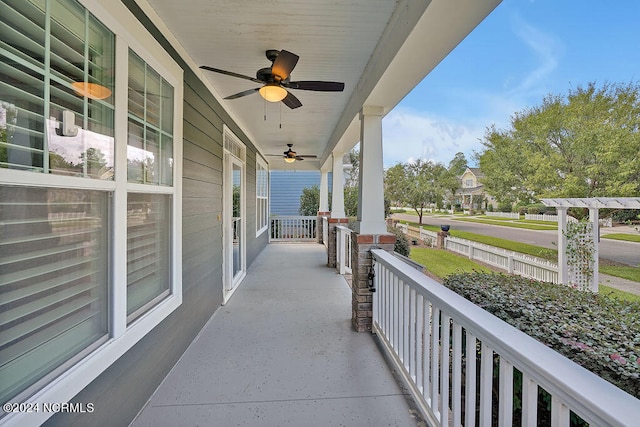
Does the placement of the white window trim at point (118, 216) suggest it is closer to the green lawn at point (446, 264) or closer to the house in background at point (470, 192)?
the green lawn at point (446, 264)

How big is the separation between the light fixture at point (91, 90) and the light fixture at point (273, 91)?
1311 millimetres

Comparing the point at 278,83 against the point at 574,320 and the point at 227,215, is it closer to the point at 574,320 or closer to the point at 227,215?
the point at 227,215

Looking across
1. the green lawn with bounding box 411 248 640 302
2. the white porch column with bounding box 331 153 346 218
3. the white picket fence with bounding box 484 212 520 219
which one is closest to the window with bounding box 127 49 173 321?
the white porch column with bounding box 331 153 346 218

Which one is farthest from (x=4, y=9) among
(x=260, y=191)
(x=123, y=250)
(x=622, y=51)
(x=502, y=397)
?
(x=622, y=51)

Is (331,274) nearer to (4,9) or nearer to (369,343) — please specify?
(369,343)

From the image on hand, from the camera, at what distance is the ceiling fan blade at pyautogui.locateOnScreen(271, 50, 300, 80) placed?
2197 mm

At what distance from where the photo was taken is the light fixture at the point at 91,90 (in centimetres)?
137

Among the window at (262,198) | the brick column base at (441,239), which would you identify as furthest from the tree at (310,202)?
the brick column base at (441,239)

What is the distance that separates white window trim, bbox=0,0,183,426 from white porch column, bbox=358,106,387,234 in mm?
1930

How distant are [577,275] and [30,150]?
7.12 meters

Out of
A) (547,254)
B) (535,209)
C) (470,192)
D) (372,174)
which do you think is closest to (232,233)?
(372,174)

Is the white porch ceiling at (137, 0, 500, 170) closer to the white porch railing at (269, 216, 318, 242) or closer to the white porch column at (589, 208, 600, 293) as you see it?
the white porch column at (589, 208, 600, 293)

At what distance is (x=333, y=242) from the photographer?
241 inches

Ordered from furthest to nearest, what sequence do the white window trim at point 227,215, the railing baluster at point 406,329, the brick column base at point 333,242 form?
the brick column base at point 333,242 < the white window trim at point 227,215 < the railing baluster at point 406,329
